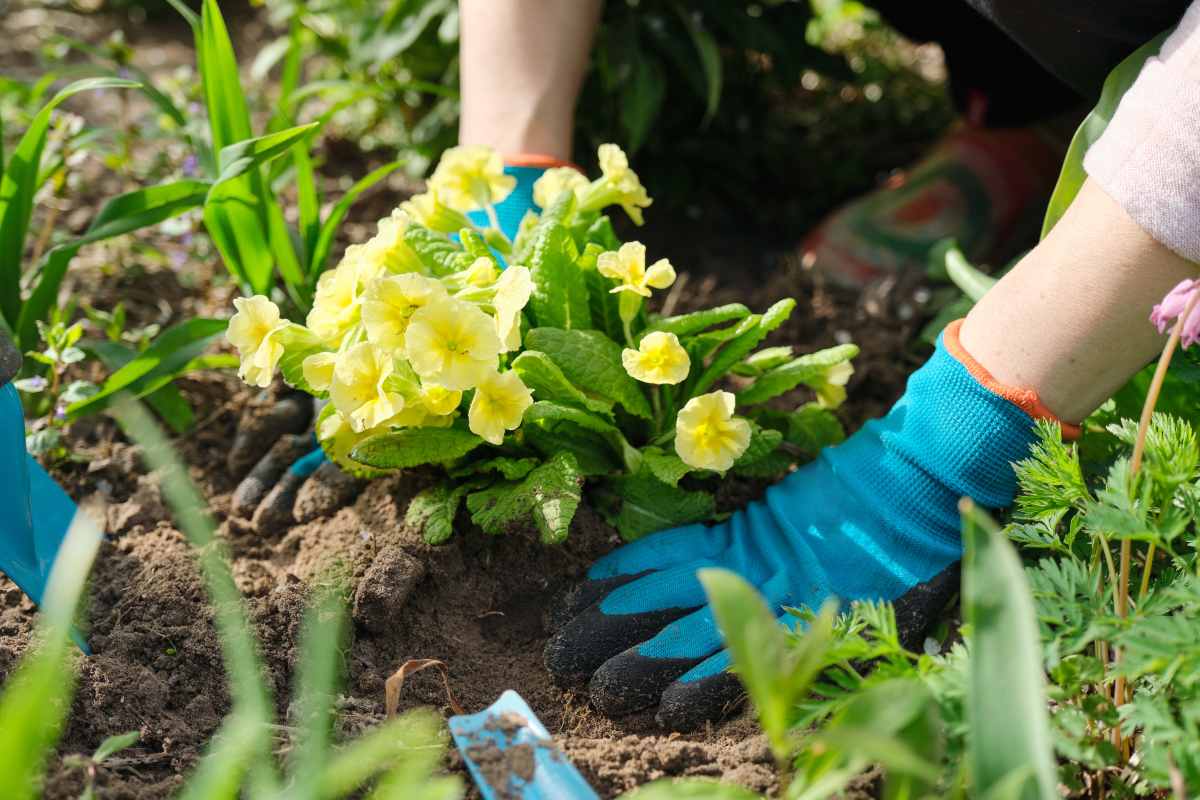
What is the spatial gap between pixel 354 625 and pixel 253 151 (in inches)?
25.4

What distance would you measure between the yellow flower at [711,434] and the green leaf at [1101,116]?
1.58 feet

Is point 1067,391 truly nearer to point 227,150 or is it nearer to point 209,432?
point 227,150

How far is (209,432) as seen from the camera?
5.60ft

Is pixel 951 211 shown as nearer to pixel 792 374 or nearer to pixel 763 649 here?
pixel 792 374

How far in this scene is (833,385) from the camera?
5.00 ft

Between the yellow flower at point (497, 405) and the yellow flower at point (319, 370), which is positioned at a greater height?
the yellow flower at point (319, 370)

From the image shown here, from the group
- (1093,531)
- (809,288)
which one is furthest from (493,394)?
(809,288)

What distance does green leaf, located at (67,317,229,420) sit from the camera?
1.51 metres

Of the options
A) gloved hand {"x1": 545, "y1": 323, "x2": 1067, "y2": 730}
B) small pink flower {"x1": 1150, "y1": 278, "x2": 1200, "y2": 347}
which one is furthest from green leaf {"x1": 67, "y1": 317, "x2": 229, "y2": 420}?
small pink flower {"x1": 1150, "y1": 278, "x2": 1200, "y2": 347}

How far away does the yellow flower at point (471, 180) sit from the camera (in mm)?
1497

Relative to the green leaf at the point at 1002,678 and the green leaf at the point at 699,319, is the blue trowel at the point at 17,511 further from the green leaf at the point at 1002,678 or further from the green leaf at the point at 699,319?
the green leaf at the point at 1002,678

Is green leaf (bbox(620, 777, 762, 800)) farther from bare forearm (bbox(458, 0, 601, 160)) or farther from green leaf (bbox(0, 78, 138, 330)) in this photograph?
green leaf (bbox(0, 78, 138, 330))

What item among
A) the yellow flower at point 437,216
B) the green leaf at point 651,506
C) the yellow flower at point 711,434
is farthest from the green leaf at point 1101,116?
the yellow flower at point 437,216

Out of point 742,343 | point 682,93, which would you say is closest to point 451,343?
point 742,343
